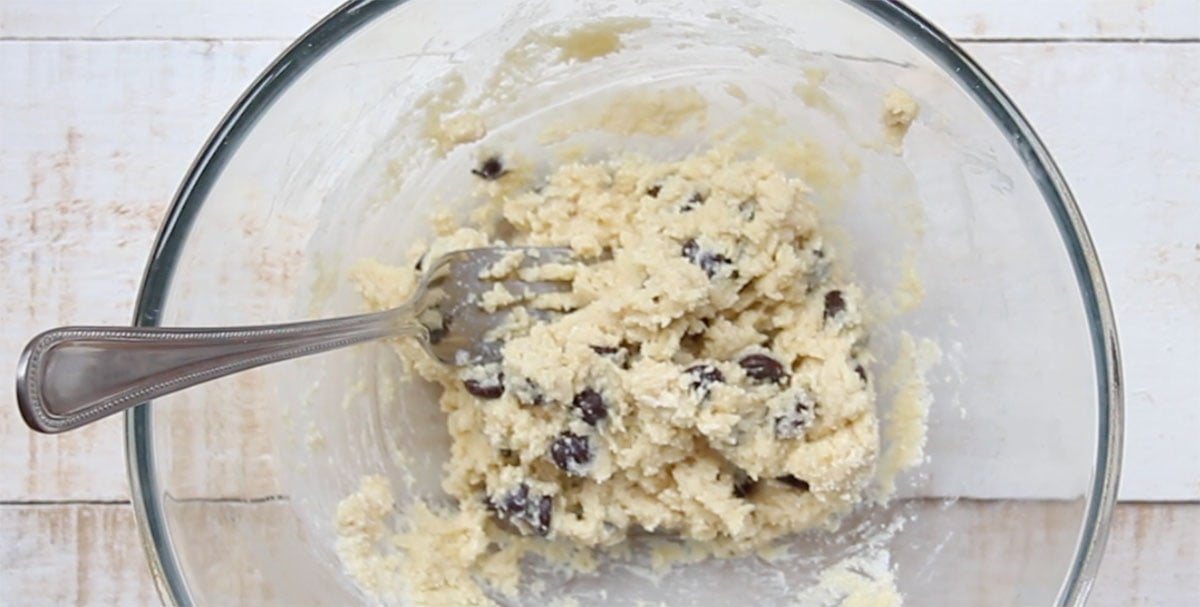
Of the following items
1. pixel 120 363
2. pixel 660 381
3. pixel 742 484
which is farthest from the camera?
pixel 742 484

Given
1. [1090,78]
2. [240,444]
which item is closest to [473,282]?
[240,444]

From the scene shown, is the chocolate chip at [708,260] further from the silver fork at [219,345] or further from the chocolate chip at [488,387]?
the chocolate chip at [488,387]

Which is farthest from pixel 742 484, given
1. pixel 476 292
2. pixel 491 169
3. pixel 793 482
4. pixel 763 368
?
pixel 491 169

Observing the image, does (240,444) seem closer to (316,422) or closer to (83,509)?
(316,422)

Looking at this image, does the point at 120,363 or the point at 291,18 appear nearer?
the point at 120,363

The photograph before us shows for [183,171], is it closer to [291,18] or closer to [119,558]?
[291,18]

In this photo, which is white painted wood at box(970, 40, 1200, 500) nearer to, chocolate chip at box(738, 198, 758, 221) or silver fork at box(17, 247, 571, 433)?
chocolate chip at box(738, 198, 758, 221)
